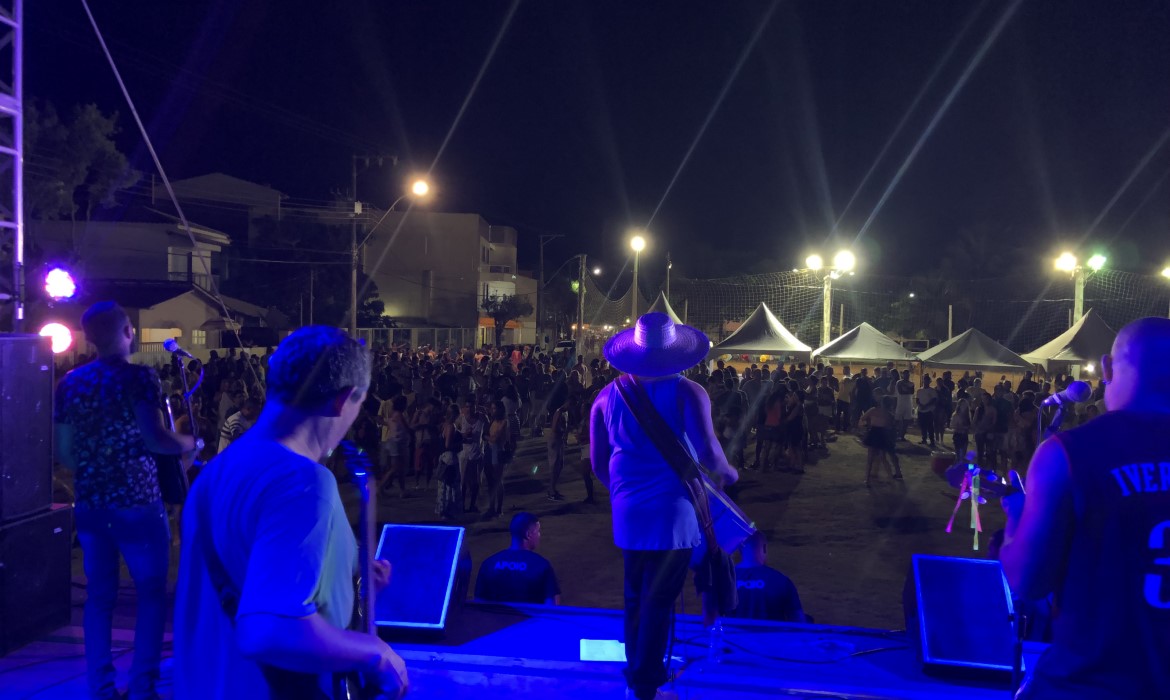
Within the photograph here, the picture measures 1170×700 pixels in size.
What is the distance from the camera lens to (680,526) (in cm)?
339

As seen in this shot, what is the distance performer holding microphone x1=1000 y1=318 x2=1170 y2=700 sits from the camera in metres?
1.78

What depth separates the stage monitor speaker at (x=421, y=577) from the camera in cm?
426

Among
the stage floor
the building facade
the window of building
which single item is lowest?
the stage floor

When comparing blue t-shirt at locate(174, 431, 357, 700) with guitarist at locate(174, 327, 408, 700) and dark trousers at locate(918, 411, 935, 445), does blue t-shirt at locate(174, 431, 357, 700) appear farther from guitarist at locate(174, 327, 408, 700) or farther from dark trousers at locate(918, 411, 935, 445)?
dark trousers at locate(918, 411, 935, 445)

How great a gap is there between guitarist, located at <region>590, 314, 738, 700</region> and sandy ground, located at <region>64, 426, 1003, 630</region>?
250 cm

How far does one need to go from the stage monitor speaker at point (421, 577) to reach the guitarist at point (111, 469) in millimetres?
1211

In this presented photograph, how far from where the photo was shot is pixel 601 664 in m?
3.94

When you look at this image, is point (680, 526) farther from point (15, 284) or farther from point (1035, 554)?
point (15, 284)

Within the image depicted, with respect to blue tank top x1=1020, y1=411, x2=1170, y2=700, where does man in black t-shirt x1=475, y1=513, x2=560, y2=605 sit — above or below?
below

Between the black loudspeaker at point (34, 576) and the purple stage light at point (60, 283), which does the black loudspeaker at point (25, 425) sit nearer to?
the black loudspeaker at point (34, 576)

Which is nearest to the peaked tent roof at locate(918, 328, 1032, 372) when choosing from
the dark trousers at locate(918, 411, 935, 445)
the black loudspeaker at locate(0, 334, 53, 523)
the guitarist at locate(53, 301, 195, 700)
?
the dark trousers at locate(918, 411, 935, 445)

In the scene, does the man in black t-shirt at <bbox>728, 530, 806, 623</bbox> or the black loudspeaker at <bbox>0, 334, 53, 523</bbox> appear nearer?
the black loudspeaker at <bbox>0, 334, 53, 523</bbox>

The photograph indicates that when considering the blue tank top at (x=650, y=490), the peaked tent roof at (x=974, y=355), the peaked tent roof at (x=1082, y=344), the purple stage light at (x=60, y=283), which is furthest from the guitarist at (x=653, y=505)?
the peaked tent roof at (x=1082, y=344)

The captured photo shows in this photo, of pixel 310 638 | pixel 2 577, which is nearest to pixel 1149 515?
pixel 310 638
